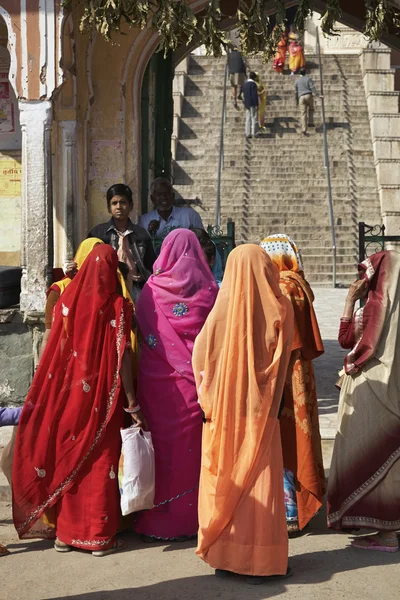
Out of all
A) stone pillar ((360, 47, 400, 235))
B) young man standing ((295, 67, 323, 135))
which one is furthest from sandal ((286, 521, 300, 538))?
young man standing ((295, 67, 323, 135))

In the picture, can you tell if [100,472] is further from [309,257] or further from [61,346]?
[309,257]

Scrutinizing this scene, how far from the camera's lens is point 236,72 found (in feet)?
71.8

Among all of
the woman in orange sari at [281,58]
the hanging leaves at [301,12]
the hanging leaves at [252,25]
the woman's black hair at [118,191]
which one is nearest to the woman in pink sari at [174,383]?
the woman's black hair at [118,191]

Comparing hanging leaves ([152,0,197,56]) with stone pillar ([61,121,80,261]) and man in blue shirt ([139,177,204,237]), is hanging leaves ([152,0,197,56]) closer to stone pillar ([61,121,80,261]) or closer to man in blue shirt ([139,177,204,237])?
man in blue shirt ([139,177,204,237])

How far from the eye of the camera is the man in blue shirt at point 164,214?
24.7 ft

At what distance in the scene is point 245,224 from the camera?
19000 mm

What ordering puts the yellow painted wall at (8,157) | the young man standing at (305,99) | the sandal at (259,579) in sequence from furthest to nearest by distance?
1. the young man standing at (305,99)
2. the yellow painted wall at (8,157)
3. the sandal at (259,579)

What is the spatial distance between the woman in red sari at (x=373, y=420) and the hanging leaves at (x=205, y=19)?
2.71m

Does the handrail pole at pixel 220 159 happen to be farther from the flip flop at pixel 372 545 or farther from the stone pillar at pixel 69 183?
the flip flop at pixel 372 545

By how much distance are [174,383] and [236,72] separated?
17.5 metres

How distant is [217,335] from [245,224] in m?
14.4

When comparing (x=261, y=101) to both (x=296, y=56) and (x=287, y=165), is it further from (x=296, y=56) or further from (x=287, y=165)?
(x=296, y=56)

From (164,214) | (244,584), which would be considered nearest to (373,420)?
(244,584)

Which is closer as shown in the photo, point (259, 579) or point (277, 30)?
point (259, 579)
